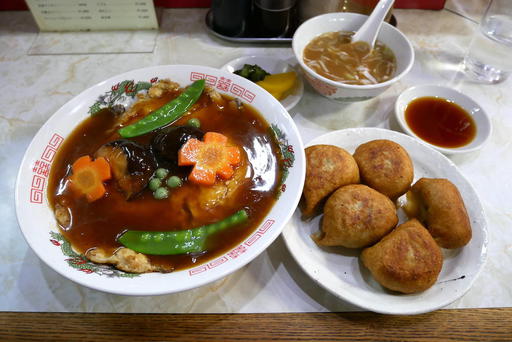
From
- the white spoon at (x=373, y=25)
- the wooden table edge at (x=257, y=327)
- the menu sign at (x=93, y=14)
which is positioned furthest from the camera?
the menu sign at (x=93, y=14)

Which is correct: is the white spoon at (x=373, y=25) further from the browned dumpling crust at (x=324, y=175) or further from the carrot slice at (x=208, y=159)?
the carrot slice at (x=208, y=159)

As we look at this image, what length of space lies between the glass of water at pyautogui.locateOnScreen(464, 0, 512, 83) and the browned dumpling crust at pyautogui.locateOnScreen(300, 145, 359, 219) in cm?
181

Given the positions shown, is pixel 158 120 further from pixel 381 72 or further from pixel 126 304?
pixel 381 72

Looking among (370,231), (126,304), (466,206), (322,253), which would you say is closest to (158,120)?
(126,304)

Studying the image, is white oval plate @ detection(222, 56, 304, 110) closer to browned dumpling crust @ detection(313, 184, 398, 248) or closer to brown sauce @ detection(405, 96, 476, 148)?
brown sauce @ detection(405, 96, 476, 148)

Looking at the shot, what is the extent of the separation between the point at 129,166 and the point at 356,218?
3.91 feet

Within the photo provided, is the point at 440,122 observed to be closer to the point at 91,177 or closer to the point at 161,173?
the point at 161,173

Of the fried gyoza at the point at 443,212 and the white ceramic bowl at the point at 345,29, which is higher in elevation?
the white ceramic bowl at the point at 345,29

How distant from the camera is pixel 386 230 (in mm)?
1854

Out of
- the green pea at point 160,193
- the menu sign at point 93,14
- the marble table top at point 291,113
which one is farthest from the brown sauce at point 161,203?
the menu sign at point 93,14

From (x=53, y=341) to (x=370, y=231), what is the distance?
1689mm

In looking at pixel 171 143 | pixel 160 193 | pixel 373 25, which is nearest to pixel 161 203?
pixel 160 193

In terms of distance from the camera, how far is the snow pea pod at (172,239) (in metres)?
1.68

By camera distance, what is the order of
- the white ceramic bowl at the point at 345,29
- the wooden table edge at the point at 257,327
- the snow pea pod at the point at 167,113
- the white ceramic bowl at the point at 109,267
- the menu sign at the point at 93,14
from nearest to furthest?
the white ceramic bowl at the point at 109,267, the wooden table edge at the point at 257,327, the snow pea pod at the point at 167,113, the white ceramic bowl at the point at 345,29, the menu sign at the point at 93,14
